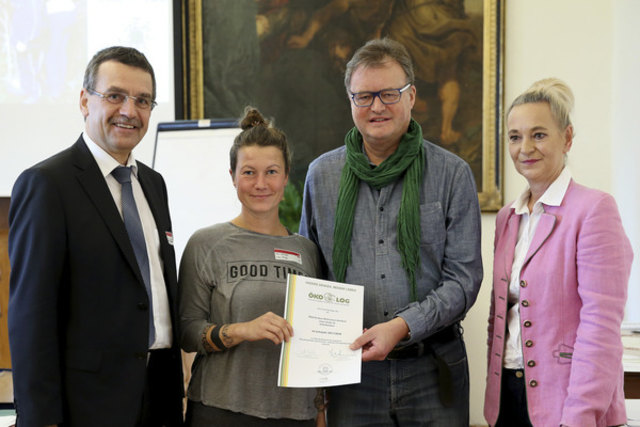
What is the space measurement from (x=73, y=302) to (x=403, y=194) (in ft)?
3.71

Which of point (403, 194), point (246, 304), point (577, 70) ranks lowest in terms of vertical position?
point (246, 304)

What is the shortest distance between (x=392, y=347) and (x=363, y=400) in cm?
27

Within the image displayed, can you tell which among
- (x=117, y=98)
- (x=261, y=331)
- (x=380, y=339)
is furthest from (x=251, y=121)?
(x=380, y=339)

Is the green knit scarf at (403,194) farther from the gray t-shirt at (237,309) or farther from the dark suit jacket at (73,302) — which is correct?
the dark suit jacket at (73,302)

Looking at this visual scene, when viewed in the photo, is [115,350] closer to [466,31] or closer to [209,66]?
[209,66]

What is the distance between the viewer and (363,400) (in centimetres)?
203

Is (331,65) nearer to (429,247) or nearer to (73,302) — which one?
(429,247)

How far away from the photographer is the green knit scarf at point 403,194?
6.61 feet

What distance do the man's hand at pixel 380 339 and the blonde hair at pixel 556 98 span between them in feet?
2.78

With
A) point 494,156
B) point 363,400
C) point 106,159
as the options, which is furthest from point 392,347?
point 494,156

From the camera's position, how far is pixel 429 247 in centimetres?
204

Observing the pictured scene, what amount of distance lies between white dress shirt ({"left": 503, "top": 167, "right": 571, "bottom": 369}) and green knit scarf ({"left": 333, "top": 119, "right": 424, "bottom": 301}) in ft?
1.07

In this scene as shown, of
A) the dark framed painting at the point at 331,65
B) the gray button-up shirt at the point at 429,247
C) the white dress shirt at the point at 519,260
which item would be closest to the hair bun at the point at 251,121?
the gray button-up shirt at the point at 429,247

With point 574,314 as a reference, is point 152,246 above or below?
above
